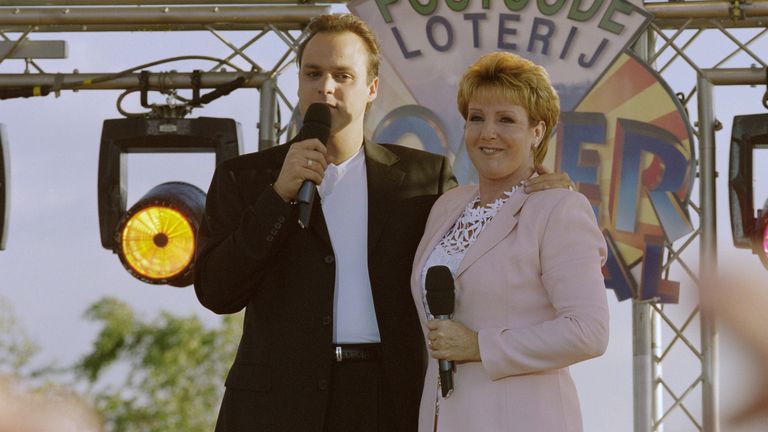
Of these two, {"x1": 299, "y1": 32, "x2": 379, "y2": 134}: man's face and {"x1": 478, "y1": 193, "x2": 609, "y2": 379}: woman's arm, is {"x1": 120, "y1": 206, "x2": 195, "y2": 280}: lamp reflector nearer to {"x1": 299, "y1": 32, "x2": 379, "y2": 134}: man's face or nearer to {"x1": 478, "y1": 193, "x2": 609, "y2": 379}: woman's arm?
{"x1": 299, "y1": 32, "x2": 379, "y2": 134}: man's face

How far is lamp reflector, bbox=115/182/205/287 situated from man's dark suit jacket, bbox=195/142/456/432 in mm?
2501

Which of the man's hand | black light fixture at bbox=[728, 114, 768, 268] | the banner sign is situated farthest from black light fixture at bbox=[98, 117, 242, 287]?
the man's hand

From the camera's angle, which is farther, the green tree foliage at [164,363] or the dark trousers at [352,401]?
the green tree foliage at [164,363]

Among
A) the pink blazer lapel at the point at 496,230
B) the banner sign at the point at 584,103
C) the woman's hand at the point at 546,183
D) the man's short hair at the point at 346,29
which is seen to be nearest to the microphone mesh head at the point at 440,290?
the pink blazer lapel at the point at 496,230

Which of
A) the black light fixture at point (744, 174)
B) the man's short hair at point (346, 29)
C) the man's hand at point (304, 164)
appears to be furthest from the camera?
the black light fixture at point (744, 174)

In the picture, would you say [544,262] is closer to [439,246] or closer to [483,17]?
[439,246]

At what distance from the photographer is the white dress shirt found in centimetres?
231

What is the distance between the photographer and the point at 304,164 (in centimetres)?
209

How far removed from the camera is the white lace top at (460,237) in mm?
2203

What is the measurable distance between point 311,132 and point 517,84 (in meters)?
0.42

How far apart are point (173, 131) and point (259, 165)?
9.09ft

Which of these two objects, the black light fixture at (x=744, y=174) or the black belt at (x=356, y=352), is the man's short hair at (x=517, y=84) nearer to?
the black belt at (x=356, y=352)

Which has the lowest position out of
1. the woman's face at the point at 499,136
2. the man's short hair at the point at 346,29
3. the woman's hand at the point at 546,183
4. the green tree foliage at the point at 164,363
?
the green tree foliage at the point at 164,363

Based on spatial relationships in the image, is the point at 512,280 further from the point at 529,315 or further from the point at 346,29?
the point at 346,29
